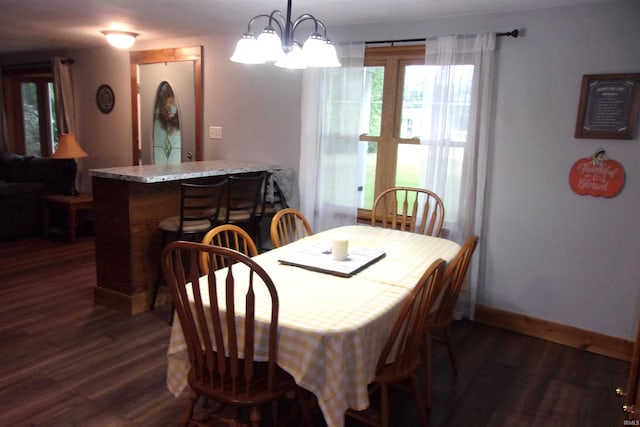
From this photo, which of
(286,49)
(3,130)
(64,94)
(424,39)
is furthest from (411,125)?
(3,130)

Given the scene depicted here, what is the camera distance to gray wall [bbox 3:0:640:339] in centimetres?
282

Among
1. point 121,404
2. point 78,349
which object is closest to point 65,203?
point 78,349

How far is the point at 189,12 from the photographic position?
354cm

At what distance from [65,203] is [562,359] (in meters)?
4.66

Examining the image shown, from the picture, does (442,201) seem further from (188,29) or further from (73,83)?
(73,83)

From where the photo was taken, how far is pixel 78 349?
2.78 m

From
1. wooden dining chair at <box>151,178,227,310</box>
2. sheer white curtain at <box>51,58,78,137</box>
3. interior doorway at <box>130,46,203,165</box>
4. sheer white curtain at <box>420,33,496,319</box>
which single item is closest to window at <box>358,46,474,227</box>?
sheer white curtain at <box>420,33,496,319</box>

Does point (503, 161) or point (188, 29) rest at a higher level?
point (188, 29)

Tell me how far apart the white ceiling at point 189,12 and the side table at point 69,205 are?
165 centimetres

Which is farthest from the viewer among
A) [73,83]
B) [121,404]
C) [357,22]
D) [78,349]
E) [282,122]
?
[73,83]

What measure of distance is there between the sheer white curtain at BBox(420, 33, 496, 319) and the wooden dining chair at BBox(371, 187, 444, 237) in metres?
0.12

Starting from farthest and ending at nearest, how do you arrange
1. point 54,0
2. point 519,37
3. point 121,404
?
point 54,0
point 519,37
point 121,404

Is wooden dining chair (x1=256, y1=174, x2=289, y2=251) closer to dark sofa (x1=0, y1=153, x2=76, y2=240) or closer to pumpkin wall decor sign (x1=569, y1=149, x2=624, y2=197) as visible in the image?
pumpkin wall decor sign (x1=569, y1=149, x2=624, y2=197)

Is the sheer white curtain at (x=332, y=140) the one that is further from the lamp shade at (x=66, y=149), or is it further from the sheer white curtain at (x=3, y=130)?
the sheer white curtain at (x=3, y=130)
